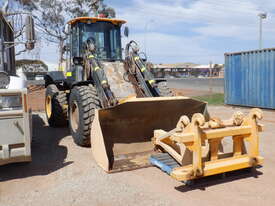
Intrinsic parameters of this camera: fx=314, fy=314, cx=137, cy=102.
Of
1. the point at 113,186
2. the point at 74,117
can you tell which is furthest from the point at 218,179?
the point at 74,117

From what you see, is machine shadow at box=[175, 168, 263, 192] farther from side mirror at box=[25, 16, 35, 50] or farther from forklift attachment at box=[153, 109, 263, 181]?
side mirror at box=[25, 16, 35, 50]

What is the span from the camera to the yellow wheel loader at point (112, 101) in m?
5.23

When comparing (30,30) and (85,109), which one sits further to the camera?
(85,109)

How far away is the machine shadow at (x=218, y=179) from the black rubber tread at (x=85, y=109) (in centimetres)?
226

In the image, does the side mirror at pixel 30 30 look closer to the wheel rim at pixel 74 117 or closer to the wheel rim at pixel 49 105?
the wheel rim at pixel 74 117

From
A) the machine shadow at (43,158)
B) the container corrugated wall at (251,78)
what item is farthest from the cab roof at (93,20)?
the container corrugated wall at (251,78)

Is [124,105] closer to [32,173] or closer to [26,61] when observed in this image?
[32,173]

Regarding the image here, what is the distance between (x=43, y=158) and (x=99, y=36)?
318cm

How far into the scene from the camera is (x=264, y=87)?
1197 centimetres

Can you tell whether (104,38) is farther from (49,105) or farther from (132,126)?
(49,105)

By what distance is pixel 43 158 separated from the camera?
225 inches

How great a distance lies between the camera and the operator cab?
23.7 ft

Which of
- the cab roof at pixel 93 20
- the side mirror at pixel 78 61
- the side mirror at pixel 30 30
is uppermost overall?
the cab roof at pixel 93 20

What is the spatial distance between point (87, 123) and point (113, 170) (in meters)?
1.30
